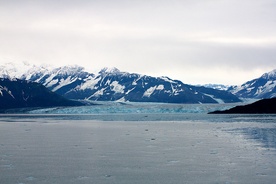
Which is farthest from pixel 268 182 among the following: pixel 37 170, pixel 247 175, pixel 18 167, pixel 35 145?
pixel 35 145

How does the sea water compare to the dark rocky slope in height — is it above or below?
Answer: below

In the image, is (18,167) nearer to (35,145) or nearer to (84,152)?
(84,152)

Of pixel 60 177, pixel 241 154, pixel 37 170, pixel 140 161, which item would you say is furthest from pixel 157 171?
pixel 241 154

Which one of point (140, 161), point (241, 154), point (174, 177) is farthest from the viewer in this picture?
point (241, 154)

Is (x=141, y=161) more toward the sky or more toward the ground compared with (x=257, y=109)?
more toward the ground

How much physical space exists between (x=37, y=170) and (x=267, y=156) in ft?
35.7

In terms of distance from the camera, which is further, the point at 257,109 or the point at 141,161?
the point at 257,109

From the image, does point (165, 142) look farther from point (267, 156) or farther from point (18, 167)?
point (18, 167)

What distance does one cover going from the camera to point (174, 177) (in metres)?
15.4

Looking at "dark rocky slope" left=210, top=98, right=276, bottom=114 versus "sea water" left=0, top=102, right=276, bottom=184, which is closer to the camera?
"sea water" left=0, top=102, right=276, bottom=184

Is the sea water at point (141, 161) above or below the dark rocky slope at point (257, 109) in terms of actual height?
below

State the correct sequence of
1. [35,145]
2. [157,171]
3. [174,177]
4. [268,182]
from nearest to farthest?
[268,182] → [174,177] → [157,171] → [35,145]

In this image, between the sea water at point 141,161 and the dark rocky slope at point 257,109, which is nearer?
the sea water at point 141,161

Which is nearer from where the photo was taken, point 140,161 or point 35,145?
point 140,161
